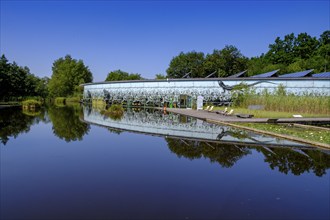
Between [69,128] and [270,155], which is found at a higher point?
[69,128]

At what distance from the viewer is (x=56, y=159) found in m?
8.53

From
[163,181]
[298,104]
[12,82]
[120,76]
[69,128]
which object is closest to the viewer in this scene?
[163,181]

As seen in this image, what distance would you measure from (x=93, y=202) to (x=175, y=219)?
1546mm

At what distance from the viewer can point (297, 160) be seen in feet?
28.7

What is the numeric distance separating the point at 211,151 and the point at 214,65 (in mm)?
58617

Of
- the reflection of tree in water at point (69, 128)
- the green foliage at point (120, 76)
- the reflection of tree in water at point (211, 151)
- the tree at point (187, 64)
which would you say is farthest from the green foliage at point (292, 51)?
the reflection of tree in water at point (211, 151)

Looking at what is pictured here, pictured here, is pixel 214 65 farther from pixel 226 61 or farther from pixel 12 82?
pixel 12 82

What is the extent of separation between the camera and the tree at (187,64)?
235 ft

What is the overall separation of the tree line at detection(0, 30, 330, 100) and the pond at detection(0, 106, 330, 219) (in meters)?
49.2

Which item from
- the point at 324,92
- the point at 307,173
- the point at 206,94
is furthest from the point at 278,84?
the point at 307,173

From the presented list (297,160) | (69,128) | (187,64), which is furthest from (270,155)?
(187,64)

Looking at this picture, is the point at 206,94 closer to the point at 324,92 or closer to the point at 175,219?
the point at 324,92

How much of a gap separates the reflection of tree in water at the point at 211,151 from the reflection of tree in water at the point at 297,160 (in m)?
0.89

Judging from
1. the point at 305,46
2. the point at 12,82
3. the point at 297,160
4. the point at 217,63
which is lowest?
the point at 297,160
